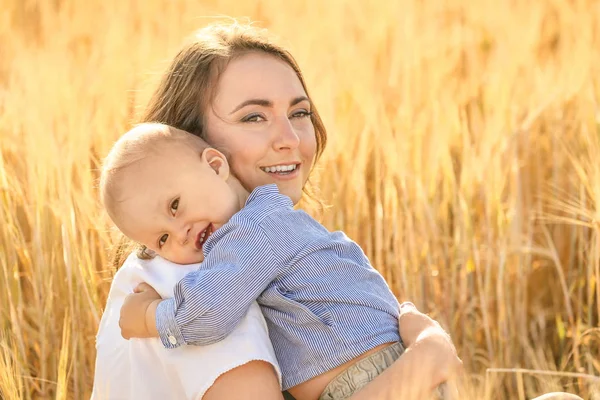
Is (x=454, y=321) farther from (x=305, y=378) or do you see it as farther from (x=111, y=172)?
(x=111, y=172)

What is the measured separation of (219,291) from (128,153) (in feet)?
1.02

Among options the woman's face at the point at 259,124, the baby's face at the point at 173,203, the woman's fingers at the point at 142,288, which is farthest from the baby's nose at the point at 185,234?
the woman's face at the point at 259,124

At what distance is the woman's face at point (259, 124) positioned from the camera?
1785 mm

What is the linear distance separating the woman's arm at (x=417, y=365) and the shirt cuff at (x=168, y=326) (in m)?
0.31

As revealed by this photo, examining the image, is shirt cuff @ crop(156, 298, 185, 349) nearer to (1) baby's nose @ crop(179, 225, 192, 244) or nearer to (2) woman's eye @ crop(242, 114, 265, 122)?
(1) baby's nose @ crop(179, 225, 192, 244)

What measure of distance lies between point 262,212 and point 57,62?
6.29ft

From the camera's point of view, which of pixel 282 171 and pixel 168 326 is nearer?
pixel 168 326

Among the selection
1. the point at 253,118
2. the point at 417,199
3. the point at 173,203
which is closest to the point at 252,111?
the point at 253,118

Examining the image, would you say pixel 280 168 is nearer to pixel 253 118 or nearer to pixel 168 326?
pixel 253 118

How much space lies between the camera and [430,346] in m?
1.63

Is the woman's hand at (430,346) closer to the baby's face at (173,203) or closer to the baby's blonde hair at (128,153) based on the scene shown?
the baby's face at (173,203)

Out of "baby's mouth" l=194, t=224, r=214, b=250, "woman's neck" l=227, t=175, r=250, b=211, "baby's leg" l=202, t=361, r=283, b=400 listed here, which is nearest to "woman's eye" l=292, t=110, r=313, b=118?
"woman's neck" l=227, t=175, r=250, b=211

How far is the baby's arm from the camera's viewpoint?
147 cm

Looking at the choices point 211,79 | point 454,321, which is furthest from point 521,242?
point 211,79
